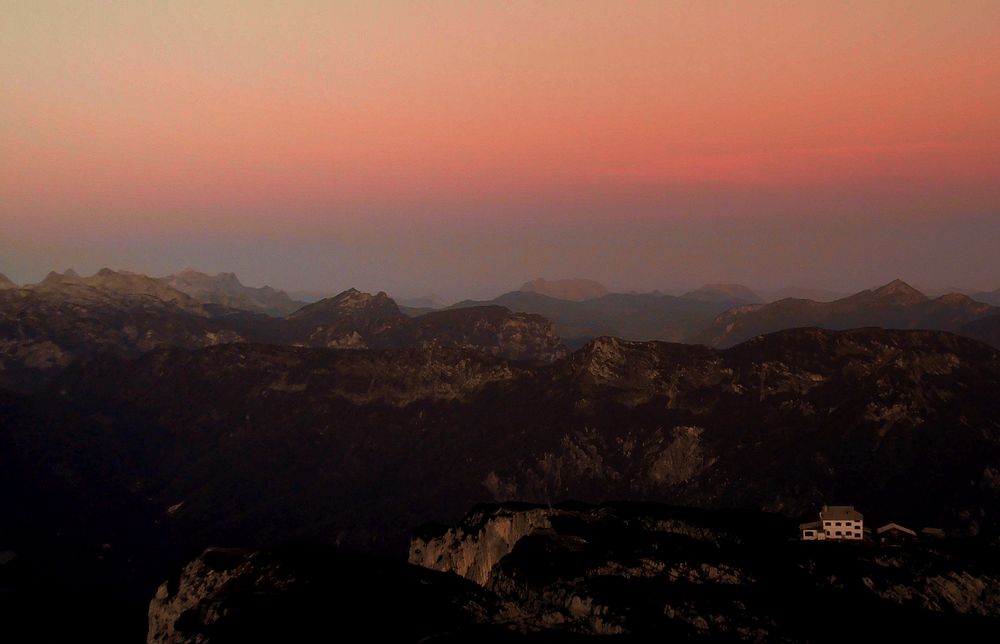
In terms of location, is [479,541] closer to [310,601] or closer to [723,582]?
[310,601]

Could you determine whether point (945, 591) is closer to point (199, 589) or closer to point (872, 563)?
point (872, 563)

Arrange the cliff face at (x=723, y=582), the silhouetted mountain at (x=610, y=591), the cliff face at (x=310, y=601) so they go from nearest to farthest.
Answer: the silhouetted mountain at (x=610, y=591) < the cliff face at (x=310, y=601) < the cliff face at (x=723, y=582)

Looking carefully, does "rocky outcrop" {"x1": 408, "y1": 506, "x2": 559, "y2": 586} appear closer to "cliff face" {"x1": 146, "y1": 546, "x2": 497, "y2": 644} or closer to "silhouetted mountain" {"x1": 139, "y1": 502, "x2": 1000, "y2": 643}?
"silhouetted mountain" {"x1": 139, "y1": 502, "x2": 1000, "y2": 643}

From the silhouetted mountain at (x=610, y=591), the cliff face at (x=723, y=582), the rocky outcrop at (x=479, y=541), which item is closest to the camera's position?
the silhouetted mountain at (x=610, y=591)

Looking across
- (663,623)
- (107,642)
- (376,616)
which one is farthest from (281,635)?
(107,642)

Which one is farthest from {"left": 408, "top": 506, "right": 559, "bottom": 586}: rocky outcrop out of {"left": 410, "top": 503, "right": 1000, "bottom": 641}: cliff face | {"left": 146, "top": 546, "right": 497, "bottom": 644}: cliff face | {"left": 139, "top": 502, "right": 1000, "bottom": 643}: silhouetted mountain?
{"left": 146, "top": 546, "right": 497, "bottom": 644}: cliff face

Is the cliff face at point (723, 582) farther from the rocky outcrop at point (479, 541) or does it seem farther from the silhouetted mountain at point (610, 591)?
the rocky outcrop at point (479, 541)

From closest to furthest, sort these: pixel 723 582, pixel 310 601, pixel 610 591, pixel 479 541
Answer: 1. pixel 610 591
2. pixel 310 601
3. pixel 723 582
4. pixel 479 541

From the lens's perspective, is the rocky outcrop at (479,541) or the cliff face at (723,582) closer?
the cliff face at (723,582)

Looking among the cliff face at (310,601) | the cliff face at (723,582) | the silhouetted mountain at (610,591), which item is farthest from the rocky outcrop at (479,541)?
→ the cliff face at (310,601)

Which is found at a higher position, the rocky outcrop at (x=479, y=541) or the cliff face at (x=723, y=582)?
the cliff face at (x=723, y=582)

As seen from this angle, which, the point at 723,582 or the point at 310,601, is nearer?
the point at 310,601

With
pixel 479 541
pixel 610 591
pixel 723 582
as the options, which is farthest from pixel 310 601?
pixel 723 582
